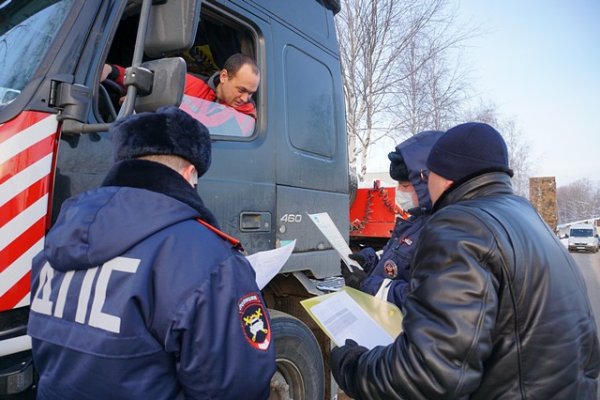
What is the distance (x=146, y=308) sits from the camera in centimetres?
101

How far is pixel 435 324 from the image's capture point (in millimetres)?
1100

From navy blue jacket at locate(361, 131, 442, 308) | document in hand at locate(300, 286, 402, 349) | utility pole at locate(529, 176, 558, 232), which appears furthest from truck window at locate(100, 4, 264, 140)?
utility pole at locate(529, 176, 558, 232)

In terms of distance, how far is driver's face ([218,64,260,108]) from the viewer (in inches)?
86.4

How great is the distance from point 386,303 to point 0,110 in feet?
5.17

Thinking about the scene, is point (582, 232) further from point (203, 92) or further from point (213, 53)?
point (203, 92)

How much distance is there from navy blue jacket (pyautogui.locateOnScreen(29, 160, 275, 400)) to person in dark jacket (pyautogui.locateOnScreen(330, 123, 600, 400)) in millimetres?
403

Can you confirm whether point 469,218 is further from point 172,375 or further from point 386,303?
point 172,375

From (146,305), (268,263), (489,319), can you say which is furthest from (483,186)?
(146,305)

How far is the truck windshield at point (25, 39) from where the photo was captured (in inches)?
62.2

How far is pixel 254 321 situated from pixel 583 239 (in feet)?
78.4

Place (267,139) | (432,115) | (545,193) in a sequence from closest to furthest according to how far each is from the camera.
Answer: (267,139)
(432,115)
(545,193)

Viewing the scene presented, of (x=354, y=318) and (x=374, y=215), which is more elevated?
(x=374, y=215)

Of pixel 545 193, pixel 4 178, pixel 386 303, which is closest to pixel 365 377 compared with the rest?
pixel 386 303

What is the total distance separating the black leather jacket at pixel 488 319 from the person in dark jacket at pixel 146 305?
0.40 metres
